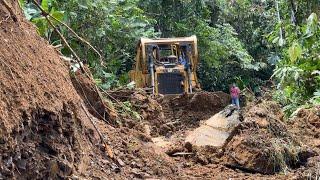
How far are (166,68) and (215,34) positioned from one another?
28.0ft

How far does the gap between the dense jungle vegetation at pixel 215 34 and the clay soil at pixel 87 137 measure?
104 centimetres

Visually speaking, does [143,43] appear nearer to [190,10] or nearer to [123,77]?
[123,77]

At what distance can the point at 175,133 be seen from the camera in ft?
31.8

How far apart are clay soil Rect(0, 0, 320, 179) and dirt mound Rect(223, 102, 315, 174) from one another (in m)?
0.01

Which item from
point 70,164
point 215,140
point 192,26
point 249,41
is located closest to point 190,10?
point 192,26

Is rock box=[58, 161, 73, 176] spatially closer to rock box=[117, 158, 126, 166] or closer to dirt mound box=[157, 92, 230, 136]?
rock box=[117, 158, 126, 166]

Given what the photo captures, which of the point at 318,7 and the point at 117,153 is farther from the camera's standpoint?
the point at 318,7

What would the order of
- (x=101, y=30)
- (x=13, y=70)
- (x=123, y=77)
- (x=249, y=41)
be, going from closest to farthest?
(x=13, y=70)
(x=101, y=30)
(x=123, y=77)
(x=249, y=41)

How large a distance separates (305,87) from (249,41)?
53.7 feet

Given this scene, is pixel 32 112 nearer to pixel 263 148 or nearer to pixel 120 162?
pixel 120 162

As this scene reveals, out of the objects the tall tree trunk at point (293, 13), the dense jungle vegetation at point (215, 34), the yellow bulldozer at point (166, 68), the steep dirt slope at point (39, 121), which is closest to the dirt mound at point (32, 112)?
the steep dirt slope at point (39, 121)

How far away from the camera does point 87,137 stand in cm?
443

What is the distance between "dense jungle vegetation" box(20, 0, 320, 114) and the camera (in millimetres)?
9000

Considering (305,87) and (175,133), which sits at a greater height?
(305,87)
